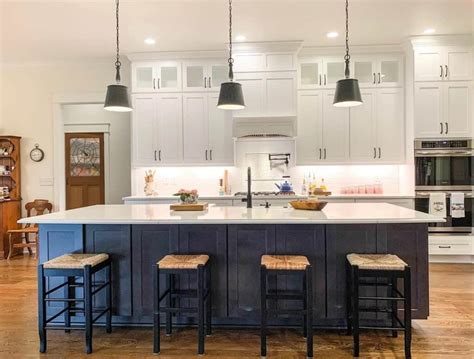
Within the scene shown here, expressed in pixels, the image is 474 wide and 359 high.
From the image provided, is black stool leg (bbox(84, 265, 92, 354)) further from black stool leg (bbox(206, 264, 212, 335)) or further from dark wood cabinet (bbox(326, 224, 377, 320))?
dark wood cabinet (bbox(326, 224, 377, 320))

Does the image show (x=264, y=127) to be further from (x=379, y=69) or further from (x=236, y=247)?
(x=236, y=247)

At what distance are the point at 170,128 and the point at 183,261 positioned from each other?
10.7 feet

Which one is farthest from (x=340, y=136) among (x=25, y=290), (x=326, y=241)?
(x=25, y=290)

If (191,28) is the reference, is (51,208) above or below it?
below

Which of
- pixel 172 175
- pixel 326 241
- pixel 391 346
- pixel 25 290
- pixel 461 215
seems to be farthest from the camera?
pixel 172 175

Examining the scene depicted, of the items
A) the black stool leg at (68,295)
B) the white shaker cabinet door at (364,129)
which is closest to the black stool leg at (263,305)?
the black stool leg at (68,295)

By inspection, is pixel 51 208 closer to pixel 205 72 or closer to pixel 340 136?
pixel 205 72

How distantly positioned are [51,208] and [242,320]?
4.24 meters

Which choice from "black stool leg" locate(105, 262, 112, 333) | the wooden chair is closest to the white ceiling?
the wooden chair

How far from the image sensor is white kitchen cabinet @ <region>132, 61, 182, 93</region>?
18.3 ft

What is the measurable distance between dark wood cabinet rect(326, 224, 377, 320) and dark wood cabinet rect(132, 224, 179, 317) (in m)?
1.25

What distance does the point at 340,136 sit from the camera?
5.50 meters

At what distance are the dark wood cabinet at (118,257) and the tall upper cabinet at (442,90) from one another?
424 cm

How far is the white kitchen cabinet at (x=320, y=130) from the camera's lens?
5492 millimetres
